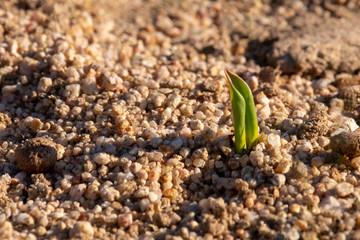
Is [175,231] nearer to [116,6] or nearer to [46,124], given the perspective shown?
[46,124]

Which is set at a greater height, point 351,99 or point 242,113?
point 242,113

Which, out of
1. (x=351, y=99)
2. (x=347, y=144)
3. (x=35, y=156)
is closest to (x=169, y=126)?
(x=35, y=156)

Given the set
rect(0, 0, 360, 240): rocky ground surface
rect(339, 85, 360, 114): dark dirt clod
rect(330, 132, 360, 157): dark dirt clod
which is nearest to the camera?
rect(0, 0, 360, 240): rocky ground surface

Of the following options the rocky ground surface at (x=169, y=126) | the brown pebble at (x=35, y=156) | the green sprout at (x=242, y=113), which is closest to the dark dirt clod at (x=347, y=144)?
the rocky ground surface at (x=169, y=126)

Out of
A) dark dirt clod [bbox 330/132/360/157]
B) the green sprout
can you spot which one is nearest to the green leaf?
the green sprout

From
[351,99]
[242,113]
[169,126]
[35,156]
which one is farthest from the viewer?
[351,99]

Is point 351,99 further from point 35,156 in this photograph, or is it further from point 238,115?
point 35,156

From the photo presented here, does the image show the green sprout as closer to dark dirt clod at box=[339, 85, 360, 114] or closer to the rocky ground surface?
the rocky ground surface
